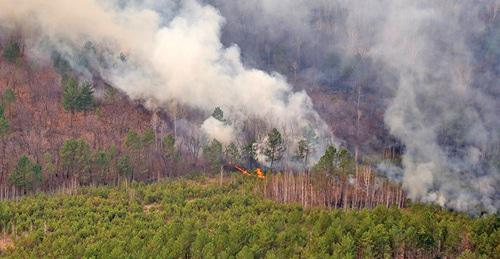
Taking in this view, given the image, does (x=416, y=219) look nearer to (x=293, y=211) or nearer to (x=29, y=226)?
(x=293, y=211)

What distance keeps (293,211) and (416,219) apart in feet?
61.9

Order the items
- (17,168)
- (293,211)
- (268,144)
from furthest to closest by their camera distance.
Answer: (268,144) → (17,168) → (293,211)

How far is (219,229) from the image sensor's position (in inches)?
3300

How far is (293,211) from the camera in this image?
98312 mm

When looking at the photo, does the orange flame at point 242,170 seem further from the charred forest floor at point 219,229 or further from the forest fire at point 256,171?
the charred forest floor at point 219,229

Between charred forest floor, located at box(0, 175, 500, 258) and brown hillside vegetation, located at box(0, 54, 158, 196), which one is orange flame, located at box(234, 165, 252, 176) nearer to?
charred forest floor, located at box(0, 175, 500, 258)

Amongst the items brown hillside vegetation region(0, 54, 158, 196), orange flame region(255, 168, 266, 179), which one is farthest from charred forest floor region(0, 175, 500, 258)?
brown hillside vegetation region(0, 54, 158, 196)

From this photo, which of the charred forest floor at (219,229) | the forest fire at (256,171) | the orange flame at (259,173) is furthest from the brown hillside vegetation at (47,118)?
the orange flame at (259,173)

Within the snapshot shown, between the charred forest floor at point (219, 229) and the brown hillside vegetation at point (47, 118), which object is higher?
the brown hillside vegetation at point (47, 118)

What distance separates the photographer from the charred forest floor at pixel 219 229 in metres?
77.2

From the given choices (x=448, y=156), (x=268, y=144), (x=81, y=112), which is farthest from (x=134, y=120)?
(x=448, y=156)

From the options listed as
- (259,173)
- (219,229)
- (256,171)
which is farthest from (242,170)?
(219,229)

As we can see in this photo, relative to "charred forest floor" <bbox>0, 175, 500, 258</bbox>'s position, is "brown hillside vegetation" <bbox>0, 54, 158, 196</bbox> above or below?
above

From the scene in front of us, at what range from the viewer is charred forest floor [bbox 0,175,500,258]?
7725 cm
